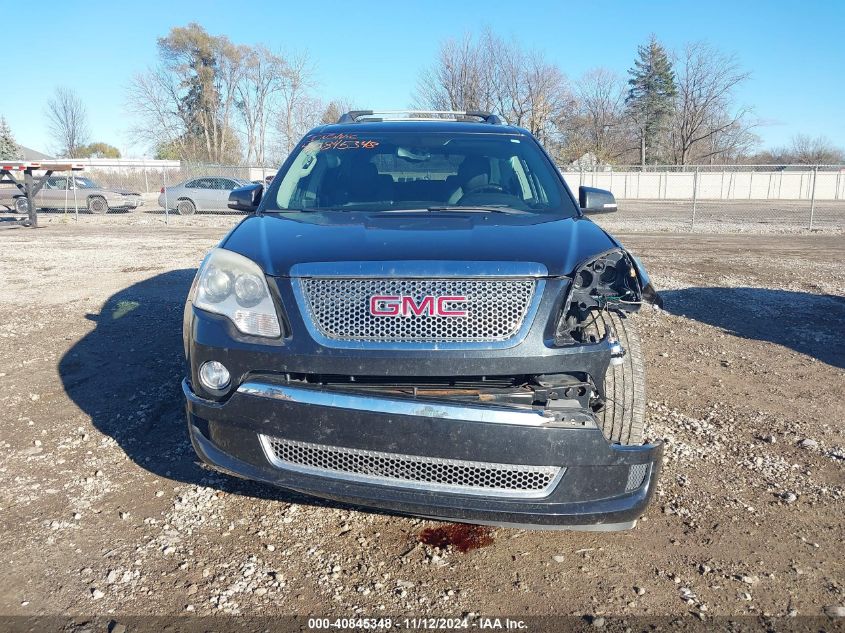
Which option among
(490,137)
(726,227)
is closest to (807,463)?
(490,137)

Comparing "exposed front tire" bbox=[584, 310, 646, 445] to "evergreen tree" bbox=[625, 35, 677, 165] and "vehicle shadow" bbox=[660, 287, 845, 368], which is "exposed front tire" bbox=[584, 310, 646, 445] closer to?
"vehicle shadow" bbox=[660, 287, 845, 368]

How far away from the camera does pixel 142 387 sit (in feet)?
15.2

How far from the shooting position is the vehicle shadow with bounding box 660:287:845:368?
6.03m

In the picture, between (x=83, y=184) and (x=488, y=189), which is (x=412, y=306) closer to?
(x=488, y=189)

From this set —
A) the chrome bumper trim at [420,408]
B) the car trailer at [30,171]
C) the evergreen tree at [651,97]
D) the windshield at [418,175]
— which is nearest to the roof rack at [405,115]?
the windshield at [418,175]

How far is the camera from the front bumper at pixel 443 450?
91.7 inches

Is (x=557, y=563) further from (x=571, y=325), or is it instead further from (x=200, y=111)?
(x=200, y=111)

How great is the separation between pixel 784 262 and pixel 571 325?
10.6 metres

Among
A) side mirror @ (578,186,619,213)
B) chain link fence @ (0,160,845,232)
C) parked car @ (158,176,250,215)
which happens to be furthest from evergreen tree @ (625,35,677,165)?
side mirror @ (578,186,619,213)

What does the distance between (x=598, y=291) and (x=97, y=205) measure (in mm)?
24757

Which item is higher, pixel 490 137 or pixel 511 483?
pixel 490 137

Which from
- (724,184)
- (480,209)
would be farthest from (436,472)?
(724,184)

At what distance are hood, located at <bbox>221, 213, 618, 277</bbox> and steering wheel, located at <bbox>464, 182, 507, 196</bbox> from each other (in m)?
0.50

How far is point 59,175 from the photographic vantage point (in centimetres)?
2458
